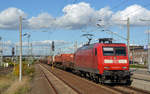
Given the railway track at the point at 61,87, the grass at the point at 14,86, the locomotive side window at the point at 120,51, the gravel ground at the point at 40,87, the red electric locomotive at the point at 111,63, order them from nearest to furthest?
the railway track at the point at 61,87
the grass at the point at 14,86
the gravel ground at the point at 40,87
the red electric locomotive at the point at 111,63
the locomotive side window at the point at 120,51

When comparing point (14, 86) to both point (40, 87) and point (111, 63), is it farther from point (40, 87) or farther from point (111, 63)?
point (111, 63)

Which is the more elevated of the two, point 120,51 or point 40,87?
point 120,51

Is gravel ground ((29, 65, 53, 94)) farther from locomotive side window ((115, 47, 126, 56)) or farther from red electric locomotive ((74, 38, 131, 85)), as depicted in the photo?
locomotive side window ((115, 47, 126, 56))

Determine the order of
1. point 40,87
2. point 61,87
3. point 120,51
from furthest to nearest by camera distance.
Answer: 1. point 40,87
2. point 61,87
3. point 120,51

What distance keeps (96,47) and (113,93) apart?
6.07 meters

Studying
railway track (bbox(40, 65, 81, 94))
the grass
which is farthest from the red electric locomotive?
the grass

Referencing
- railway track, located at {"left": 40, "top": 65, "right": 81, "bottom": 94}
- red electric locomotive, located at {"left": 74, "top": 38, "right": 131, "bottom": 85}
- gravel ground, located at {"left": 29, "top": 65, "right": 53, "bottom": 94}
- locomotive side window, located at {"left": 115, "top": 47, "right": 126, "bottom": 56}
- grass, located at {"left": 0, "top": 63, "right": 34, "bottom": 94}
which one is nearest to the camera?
railway track, located at {"left": 40, "top": 65, "right": 81, "bottom": 94}

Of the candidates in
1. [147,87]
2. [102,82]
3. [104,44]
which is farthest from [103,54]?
[147,87]

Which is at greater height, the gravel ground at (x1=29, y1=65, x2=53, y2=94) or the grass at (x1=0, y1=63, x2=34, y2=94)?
the grass at (x1=0, y1=63, x2=34, y2=94)

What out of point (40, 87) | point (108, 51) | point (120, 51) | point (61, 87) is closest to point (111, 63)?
point (108, 51)

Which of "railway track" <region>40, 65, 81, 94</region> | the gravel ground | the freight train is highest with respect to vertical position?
the freight train

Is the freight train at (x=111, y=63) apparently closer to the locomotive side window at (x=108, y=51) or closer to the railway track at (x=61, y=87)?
the locomotive side window at (x=108, y=51)

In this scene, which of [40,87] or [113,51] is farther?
[40,87]

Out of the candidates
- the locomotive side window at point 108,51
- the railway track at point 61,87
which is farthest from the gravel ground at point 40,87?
the locomotive side window at point 108,51
